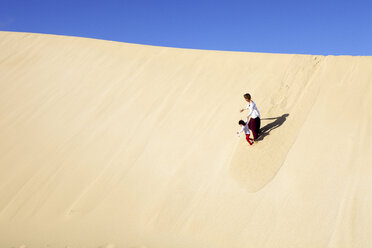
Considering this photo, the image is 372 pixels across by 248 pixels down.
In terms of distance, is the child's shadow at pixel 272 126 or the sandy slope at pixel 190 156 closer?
the sandy slope at pixel 190 156

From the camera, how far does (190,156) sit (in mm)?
6422

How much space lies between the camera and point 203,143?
6707 millimetres

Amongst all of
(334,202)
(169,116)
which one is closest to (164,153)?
(169,116)

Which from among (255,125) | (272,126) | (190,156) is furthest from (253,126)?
(190,156)

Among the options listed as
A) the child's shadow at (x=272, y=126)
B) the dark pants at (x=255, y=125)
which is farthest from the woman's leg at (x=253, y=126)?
the child's shadow at (x=272, y=126)

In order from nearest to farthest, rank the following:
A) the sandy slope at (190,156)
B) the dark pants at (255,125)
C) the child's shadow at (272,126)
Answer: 1. the sandy slope at (190,156)
2. the dark pants at (255,125)
3. the child's shadow at (272,126)

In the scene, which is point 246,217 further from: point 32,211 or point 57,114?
point 57,114

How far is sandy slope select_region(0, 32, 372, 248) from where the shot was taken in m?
4.81

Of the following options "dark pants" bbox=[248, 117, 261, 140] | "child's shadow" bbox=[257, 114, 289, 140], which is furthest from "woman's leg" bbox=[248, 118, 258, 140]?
"child's shadow" bbox=[257, 114, 289, 140]

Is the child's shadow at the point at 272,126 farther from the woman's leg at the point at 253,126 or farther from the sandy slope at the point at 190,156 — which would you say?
the woman's leg at the point at 253,126

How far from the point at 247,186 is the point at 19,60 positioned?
1006 cm

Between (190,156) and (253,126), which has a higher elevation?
(253,126)

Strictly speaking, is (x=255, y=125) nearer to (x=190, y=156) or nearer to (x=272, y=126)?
(x=272, y=126)

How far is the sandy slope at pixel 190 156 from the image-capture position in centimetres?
481
